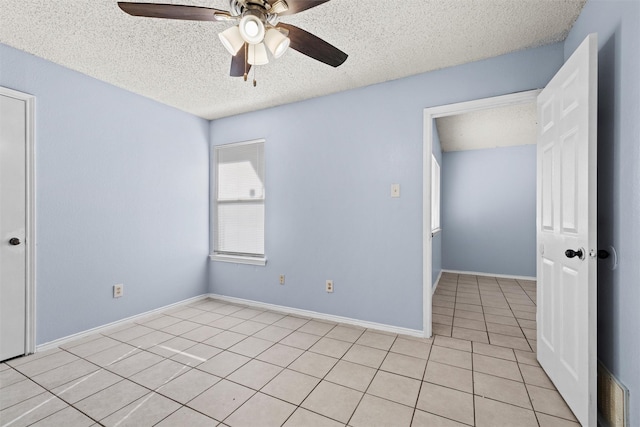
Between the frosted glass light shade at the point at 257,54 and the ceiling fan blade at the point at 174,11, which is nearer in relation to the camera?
the ceiling fan blade at the point at 174,11

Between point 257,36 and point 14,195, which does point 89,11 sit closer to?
point 257,36

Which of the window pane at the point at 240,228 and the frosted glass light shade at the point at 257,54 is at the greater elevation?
the frosted glass light shade at the point at 257,54

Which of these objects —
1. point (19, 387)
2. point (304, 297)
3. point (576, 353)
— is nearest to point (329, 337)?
point (304, 297)

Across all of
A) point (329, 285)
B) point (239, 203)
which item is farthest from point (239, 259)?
point (329, 285)

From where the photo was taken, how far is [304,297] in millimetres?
3309

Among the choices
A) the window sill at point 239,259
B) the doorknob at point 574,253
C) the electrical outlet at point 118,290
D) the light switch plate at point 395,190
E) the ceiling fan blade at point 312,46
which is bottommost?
the electrical outlet at point 118,290

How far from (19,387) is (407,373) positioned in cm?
263

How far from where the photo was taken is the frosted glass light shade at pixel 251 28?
4.60 feet

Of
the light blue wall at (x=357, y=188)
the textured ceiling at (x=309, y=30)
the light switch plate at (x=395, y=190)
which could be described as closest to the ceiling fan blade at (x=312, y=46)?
the textured ceiling at (x=309, y=30)

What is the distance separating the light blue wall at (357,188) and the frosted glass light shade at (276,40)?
5.09 feet

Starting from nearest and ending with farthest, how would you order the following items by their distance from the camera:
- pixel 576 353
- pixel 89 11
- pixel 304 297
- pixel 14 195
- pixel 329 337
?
pixel 576 353 → pixel 89 11 → pixel 14 195 → pixel 329 337 → pixel 304 297

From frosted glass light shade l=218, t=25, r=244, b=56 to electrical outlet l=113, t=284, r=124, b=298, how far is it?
266 cm

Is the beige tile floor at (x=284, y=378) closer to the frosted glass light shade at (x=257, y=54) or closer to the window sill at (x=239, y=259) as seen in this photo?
the window sill at (x=239, y=259)

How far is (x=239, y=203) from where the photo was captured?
383 cm
